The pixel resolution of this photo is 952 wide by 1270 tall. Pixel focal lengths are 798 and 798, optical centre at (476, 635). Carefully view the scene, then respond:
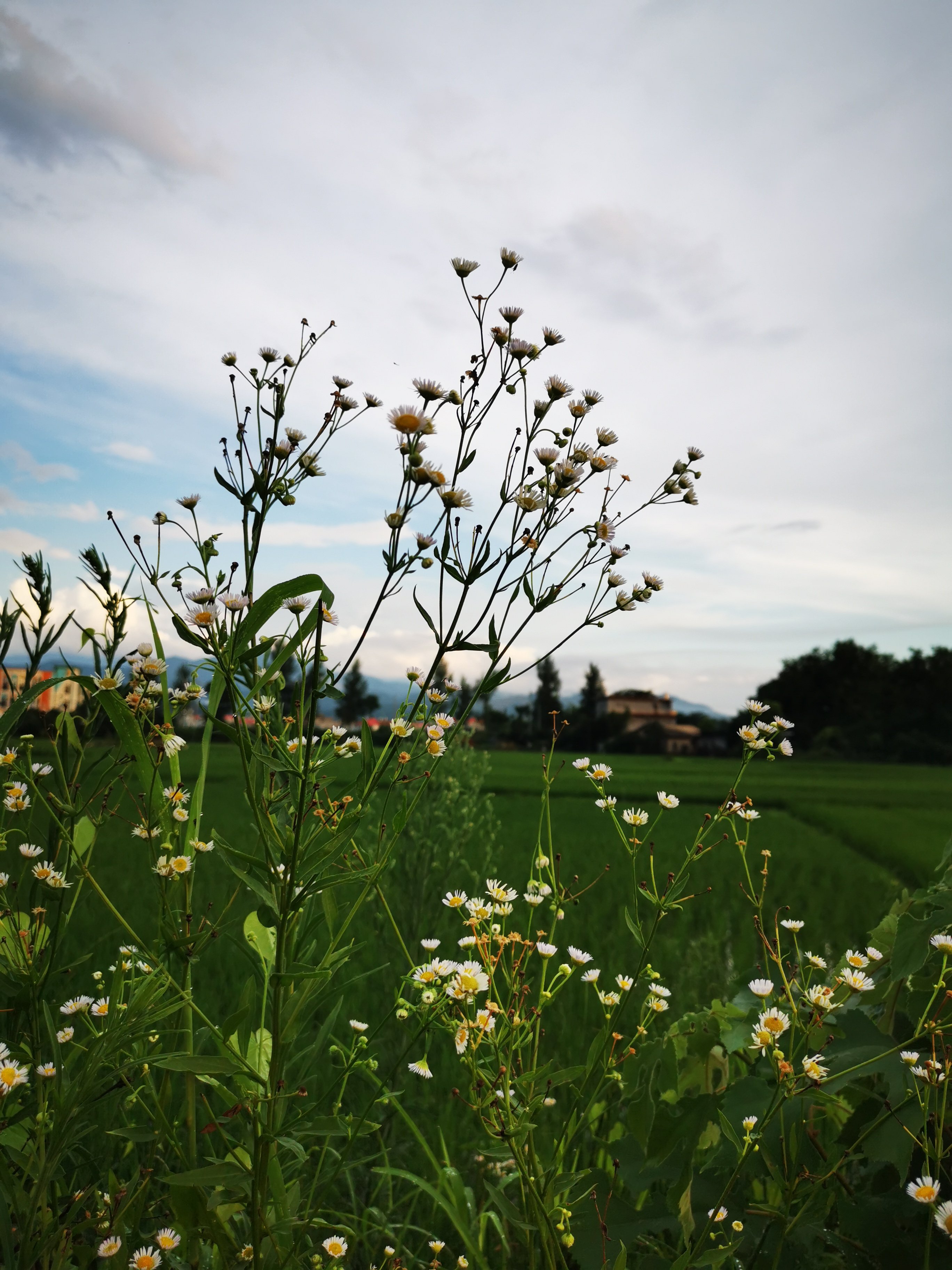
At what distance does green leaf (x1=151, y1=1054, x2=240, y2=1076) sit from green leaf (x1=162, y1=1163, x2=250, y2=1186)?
169 millimetres

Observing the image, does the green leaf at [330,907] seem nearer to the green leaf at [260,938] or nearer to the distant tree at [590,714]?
the green leaf at [260,938]

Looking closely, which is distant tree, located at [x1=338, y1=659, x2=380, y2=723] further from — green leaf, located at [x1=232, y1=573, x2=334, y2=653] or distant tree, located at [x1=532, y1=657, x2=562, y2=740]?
green leaf, located at [x1=232, y1=573, x2=334, y2=653]

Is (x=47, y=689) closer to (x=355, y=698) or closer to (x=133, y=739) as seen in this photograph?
(x=133, y=739)

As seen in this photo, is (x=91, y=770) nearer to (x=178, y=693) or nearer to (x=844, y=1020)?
(x=178, y=693)

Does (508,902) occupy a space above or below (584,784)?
above

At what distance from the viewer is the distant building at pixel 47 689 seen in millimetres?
1746

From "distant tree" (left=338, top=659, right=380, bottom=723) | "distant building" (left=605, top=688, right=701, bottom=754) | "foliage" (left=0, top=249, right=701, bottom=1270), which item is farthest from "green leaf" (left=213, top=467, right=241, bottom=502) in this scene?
"distant building" (left=605, top=688, right=701, bottom=754)

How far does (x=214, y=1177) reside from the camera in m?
1.40

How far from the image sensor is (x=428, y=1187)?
5.33 ft

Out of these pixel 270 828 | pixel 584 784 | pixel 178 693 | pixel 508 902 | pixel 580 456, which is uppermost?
pixel 580 456

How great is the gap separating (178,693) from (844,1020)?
1.71m

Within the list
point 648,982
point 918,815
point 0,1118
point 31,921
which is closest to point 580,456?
point 31,921

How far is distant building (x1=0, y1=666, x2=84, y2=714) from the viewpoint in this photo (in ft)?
5.73

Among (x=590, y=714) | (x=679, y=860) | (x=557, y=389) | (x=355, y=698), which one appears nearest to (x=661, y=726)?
(x=590, y=714)
